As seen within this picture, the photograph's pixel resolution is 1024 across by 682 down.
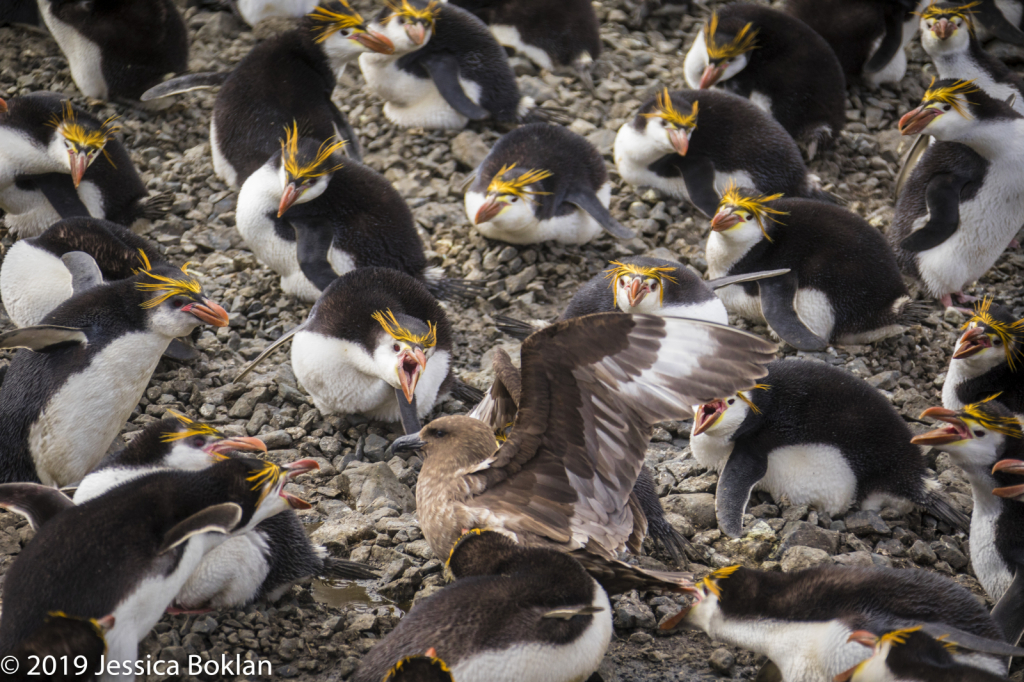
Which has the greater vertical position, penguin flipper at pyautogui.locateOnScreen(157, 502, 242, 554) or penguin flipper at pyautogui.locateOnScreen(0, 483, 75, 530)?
penguin flipper at pyautogui.locateOnScreen(157, 502, 242, 554)

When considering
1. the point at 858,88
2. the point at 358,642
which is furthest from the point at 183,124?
the point at 858,88

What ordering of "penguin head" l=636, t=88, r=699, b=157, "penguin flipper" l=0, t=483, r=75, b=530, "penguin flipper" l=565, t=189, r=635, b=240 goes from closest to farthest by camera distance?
"penguin flipper" l=0, t=483, r=75, b=530 < "penguin flipper" l=565, t=189, r=635, b=240 < "penguin head" l=636, t=88, r=699, b=157

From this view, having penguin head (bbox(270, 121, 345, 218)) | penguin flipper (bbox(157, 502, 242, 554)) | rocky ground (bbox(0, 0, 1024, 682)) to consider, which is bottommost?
rocky ground (bbox(0, 0, 1024, 682))

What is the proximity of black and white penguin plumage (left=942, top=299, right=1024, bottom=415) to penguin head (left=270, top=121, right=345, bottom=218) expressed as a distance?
274 centimetres

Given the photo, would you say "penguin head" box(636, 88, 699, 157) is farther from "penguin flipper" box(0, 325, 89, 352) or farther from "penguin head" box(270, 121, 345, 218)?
"penguin flipper" box(0, 325, 89, 352)

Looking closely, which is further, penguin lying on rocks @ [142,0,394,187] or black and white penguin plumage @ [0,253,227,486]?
penguin lying on rocks @ [142,0,394,187]

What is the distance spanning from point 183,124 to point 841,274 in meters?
3.79

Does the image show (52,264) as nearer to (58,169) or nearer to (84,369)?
(58,169)

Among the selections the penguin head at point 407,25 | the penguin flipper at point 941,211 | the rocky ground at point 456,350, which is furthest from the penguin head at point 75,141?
the penguin flipper at point 941,211

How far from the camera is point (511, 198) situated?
4.54 m

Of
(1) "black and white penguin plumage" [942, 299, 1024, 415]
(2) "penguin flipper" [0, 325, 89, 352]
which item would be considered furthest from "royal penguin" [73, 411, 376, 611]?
(1) "black and white penguin plumage" [942, 299, 1024, 415]

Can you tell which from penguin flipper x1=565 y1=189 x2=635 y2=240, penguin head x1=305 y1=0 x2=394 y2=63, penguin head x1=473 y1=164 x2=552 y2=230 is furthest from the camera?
penguin head x1=305 y1=0 x2=394 y2=63

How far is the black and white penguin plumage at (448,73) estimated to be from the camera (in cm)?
541

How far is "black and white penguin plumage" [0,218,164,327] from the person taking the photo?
402 centimetres
